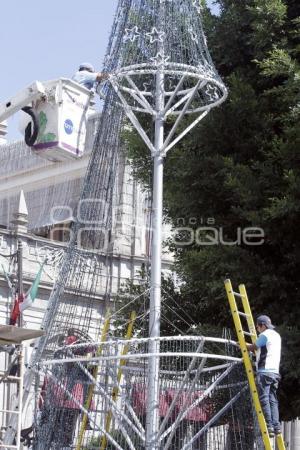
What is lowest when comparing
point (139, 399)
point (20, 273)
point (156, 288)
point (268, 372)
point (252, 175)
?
point (139, 399)

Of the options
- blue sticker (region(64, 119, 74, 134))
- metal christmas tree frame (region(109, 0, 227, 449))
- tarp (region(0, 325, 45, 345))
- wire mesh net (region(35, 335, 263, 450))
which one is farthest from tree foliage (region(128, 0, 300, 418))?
blue sticker (region(64, 119, 74, 134))

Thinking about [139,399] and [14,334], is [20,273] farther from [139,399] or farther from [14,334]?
[139,399]

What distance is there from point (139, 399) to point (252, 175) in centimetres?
501

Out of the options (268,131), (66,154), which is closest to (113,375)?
(66,154)

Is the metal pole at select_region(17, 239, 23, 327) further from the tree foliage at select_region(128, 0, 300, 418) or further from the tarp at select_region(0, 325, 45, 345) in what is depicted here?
the tarp at select_region(0, 325, 45, 345)

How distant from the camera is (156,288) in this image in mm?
13125

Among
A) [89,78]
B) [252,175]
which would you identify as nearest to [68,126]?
[89,78]

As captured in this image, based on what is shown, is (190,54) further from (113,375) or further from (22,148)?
(22,148)

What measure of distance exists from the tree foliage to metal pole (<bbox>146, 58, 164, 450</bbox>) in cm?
280

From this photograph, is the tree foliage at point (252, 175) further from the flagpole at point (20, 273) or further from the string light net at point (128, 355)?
the flagpole at point (20, 273)

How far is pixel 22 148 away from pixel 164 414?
28626 mm

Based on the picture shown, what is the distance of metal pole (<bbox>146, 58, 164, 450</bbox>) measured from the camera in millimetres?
12398

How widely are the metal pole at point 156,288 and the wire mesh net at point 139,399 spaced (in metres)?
0.11

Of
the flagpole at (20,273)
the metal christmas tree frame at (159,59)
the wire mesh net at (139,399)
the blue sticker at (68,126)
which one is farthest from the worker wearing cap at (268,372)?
the flagpole at (20,273)
